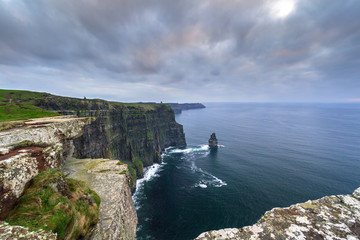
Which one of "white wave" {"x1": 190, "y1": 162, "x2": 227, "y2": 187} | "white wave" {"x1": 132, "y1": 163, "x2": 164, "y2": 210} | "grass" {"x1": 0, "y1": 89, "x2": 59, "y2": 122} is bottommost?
"white wave" {"x1": 132, "y1": 163, "x2": 164, "y2": 210}

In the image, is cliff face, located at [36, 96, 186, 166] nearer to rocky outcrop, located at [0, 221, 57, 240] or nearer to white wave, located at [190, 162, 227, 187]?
white wave, located at [190, 162, 227, 187]

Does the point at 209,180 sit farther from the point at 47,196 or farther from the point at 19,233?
the point at 19,233

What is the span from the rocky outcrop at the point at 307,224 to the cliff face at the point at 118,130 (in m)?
36.0

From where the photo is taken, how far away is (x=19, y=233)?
4.45 meters

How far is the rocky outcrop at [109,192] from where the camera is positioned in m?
9.02

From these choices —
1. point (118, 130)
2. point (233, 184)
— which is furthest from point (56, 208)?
point (118, 130)

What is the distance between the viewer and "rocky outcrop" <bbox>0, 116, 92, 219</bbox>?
614 centimetres

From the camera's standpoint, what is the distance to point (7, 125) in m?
11.4

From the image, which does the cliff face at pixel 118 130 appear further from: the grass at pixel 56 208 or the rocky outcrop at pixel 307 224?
the rocky outcrop at pixel 307 224

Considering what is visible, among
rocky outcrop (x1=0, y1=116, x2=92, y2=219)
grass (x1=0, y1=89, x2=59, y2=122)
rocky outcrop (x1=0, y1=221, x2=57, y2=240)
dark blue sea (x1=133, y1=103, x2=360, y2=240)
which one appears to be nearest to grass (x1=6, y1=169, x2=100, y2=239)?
rocky outcrop (x1=0, y1=221, x2=57, y2=240)

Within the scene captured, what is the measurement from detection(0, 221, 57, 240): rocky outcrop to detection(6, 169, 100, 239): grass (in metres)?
0.30

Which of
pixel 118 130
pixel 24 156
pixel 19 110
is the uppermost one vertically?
pixel 19 110

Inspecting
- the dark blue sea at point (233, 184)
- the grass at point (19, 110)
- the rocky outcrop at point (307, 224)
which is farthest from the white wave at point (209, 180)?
the rocky outcrop at point (307, 224)

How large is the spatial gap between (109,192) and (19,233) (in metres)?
7.23
